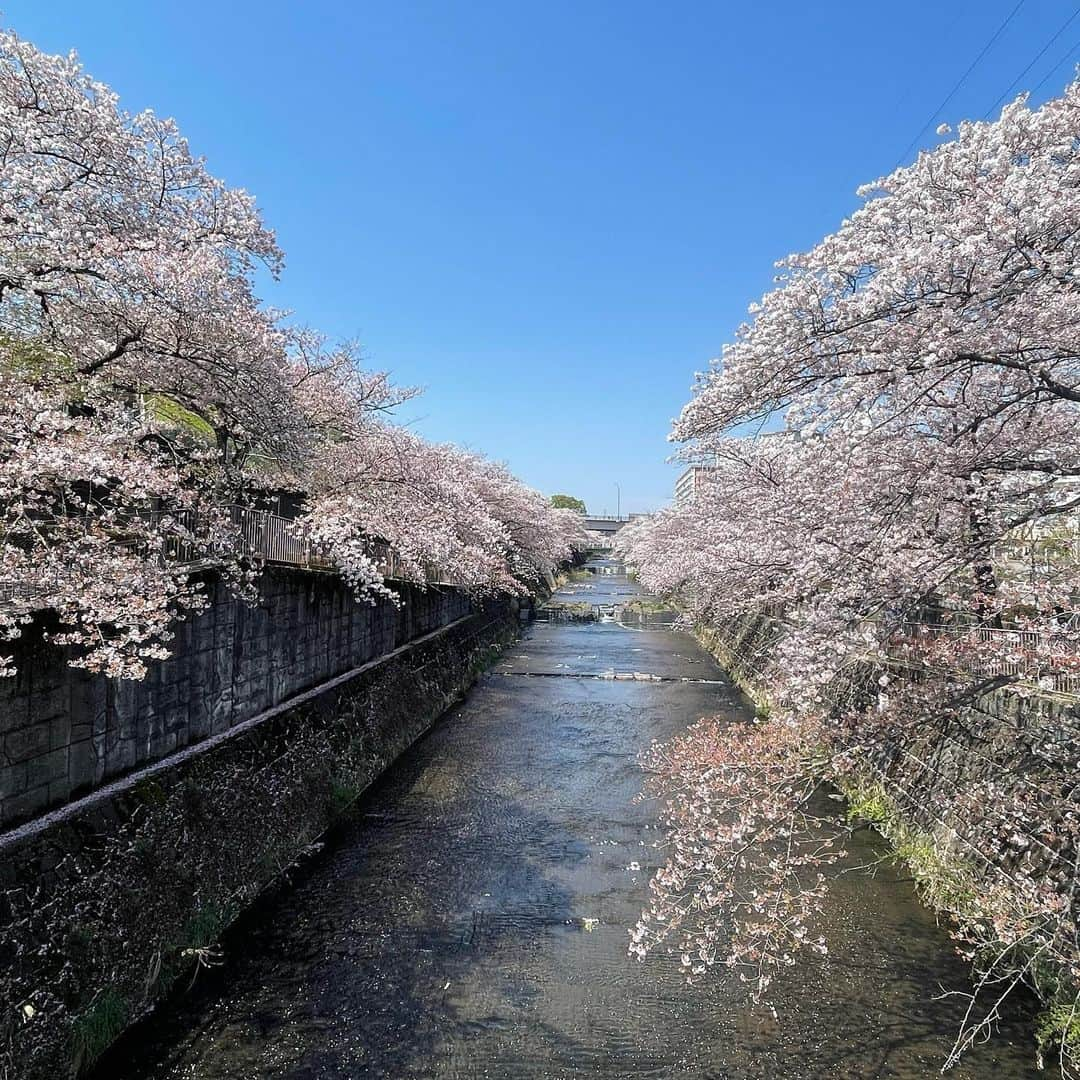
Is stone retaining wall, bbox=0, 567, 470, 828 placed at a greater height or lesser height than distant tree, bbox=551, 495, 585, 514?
lesser

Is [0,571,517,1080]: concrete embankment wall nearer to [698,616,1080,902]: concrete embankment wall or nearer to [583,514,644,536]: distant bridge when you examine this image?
[698,616,1080,902]: concrete embankment wall

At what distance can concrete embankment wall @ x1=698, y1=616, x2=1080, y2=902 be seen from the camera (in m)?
6.02

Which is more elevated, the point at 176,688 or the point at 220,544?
the point at 220,544

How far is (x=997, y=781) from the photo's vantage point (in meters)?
7.21

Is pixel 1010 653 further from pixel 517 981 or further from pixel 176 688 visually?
pixel 176 688

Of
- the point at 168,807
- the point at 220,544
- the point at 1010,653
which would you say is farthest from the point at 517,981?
the point at 220,544

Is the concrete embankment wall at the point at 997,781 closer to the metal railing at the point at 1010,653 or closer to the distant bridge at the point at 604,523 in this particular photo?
the metal railing at the point at 1010,653

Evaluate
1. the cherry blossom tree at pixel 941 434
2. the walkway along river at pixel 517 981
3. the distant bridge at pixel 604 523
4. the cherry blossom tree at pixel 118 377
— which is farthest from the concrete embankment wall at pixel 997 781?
the distant bridge at pixel 604 523

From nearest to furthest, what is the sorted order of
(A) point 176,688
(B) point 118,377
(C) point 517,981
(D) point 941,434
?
(D) point 941,434 → (C) point 517,981 → (A) point 176,688 → (B) point 118,377

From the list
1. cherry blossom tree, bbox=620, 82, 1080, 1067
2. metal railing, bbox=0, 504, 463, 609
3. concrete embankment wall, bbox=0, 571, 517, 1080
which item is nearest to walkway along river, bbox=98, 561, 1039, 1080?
concrete embankment wall, bbox=0, 571, 517, 1080

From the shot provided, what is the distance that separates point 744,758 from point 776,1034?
2349 mm

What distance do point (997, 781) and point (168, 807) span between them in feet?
27.3

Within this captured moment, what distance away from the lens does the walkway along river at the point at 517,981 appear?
5.62m

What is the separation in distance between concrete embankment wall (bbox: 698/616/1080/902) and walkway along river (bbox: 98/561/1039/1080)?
1.01 meters
